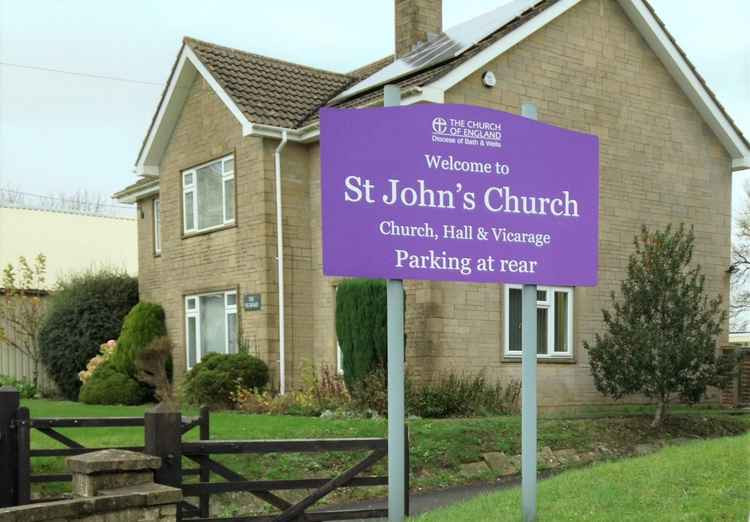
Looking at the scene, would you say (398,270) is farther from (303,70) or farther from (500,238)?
(303,70)

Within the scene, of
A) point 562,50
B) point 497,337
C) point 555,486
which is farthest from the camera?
point 562,50

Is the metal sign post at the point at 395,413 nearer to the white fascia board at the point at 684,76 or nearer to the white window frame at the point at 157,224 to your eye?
the white fascia board at the point at 684,76

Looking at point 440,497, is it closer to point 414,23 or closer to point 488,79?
point 488,79

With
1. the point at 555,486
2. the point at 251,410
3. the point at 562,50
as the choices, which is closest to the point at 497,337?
the point at 251,410

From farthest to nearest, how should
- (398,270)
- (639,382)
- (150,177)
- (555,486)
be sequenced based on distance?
1. (150,177)
2. (639,382)
3. (555,486)
4. (398,270)

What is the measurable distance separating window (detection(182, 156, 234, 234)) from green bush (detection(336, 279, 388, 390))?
4475 millimetres

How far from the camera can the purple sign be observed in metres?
6.86

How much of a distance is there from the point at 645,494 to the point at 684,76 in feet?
46.8

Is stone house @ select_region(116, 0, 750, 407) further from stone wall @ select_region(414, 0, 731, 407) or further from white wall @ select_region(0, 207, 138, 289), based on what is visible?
white wall @ select_region(0, 207, 138, 289)

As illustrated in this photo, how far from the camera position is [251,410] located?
17188mm

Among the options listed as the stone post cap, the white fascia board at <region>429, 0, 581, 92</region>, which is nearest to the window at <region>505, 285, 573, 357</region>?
the white fascia board at <region>429, 0, 581, 92</region>

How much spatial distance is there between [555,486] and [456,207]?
10.9 ft

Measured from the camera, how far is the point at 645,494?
306 inches

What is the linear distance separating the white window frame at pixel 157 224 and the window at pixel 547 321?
10255mm
